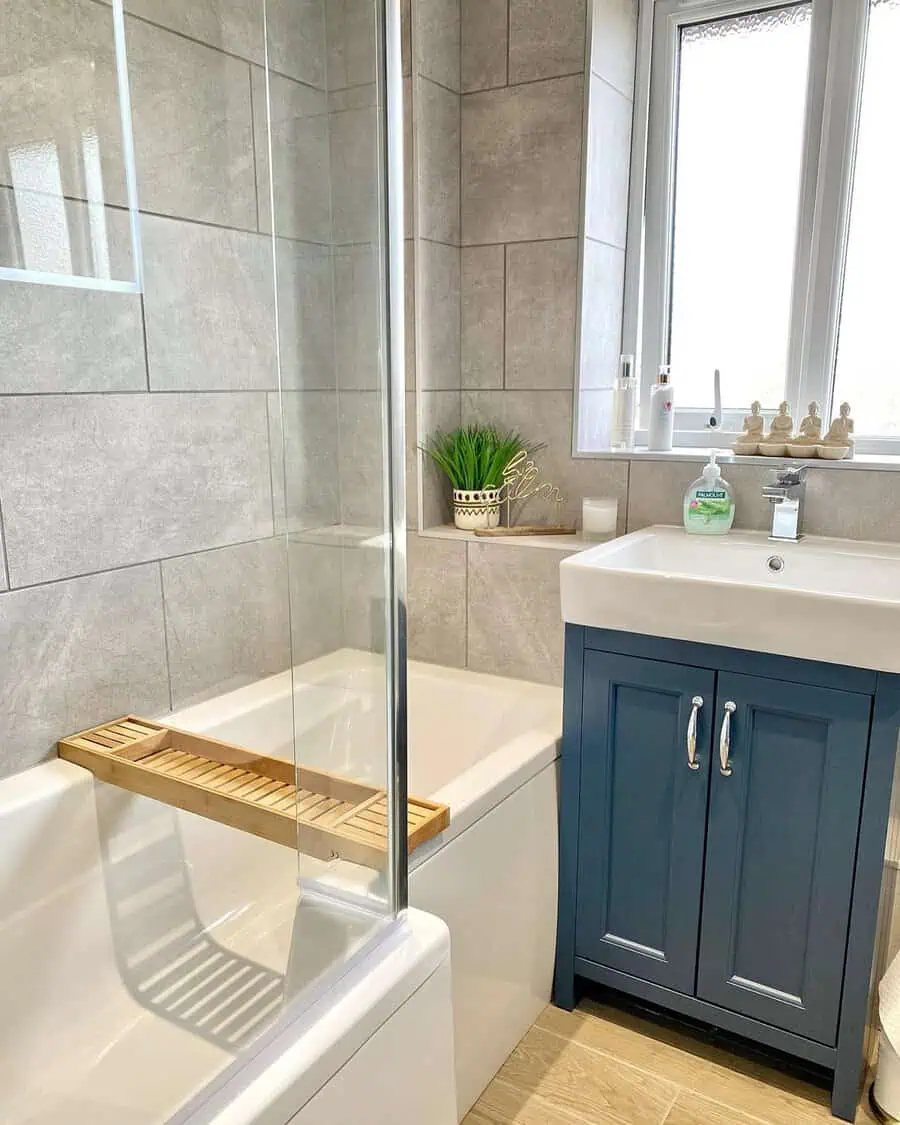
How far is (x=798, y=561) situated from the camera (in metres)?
1.83

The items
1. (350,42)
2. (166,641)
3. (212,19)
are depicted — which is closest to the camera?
(350,42)

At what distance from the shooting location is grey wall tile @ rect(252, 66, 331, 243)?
101 cm

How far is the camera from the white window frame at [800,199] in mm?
1978

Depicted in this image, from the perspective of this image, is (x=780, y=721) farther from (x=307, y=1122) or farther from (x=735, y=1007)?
(x=307, y=1122)

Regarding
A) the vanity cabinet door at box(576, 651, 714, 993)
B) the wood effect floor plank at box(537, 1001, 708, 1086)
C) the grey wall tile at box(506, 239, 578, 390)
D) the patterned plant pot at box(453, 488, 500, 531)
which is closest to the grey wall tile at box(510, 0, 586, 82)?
the grey wall tile at box(506, 239, 578, 390)

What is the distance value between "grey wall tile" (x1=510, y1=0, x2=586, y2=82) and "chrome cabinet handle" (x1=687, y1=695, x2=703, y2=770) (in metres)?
1.43

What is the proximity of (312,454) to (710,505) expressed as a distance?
1.10m

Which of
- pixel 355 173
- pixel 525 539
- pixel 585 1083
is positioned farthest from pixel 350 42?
pixel 585 1083

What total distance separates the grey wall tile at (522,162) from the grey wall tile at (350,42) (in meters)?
1.18

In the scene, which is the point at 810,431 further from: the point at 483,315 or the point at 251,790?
the point at 251,790

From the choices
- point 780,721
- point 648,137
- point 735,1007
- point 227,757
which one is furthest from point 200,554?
point 648,137

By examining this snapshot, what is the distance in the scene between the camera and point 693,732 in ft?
5.38

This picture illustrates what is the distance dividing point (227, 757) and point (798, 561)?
119 cm

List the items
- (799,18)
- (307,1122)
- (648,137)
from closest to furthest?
1. (307,1122)
2. (799,18)
3. (648,137)
